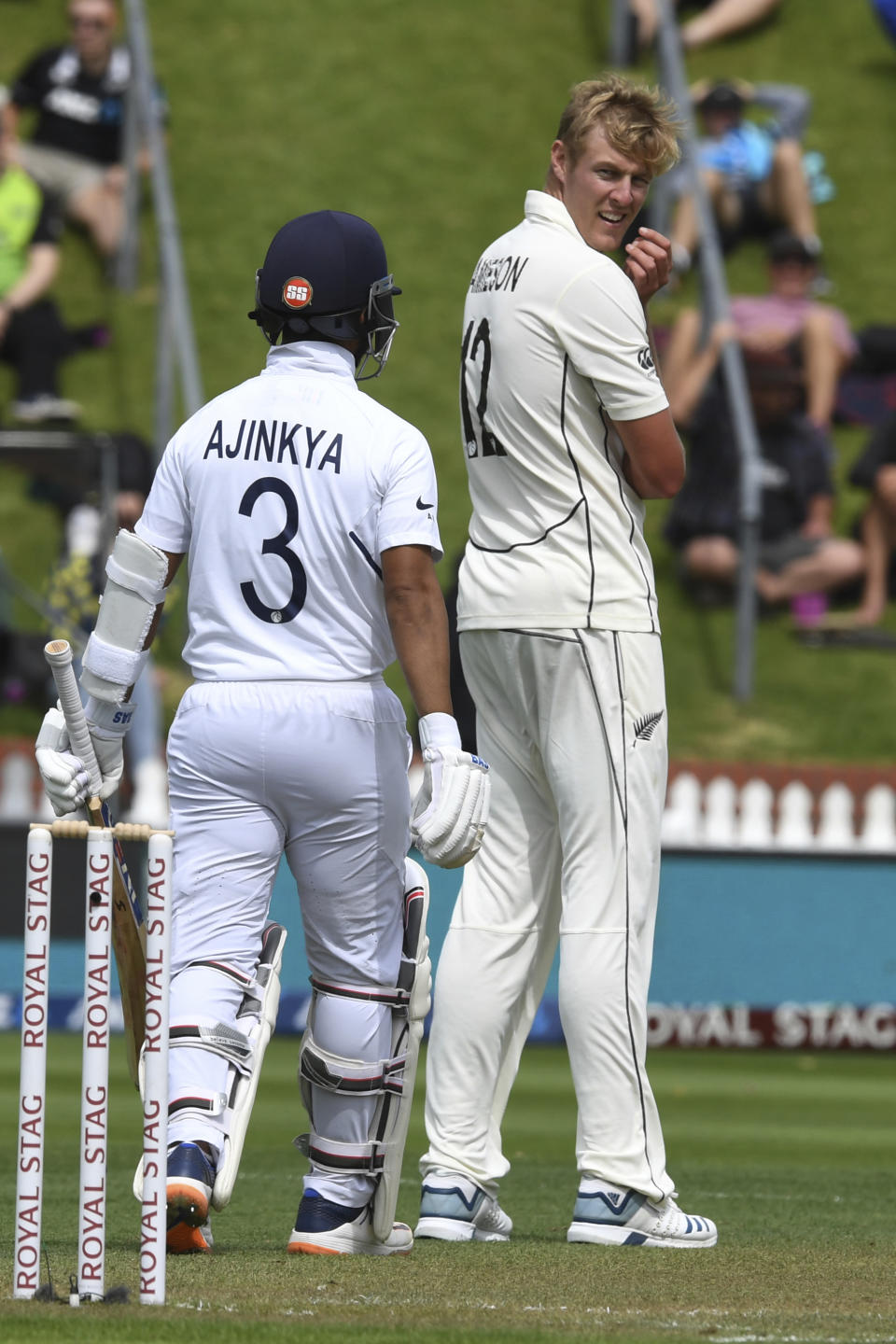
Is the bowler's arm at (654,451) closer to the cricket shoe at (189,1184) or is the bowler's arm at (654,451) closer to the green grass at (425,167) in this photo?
the cricket shoe at (189,1184)

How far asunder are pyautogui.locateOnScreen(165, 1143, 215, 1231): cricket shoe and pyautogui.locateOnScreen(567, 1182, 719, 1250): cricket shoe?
97cm

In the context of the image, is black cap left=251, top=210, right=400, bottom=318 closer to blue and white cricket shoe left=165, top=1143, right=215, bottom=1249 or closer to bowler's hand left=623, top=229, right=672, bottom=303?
bowler's hand left=623, top=229, right=672, bottom=303

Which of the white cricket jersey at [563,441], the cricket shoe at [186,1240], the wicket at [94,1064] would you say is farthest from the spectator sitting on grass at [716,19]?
the wicket at [94,1064]

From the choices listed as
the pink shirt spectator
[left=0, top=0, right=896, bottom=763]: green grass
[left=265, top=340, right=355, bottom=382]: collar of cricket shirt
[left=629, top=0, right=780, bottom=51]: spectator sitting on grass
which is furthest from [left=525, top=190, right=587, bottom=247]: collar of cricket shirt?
[left=629, top=0, right=780, bottom=51]: spectator sitting on grass

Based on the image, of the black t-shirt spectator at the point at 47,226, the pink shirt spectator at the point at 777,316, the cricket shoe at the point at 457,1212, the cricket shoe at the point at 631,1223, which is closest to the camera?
the cricket shoe at the point at 631,1223

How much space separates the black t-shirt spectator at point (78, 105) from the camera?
714 inches

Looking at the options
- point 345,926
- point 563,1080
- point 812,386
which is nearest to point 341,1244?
point 345,926

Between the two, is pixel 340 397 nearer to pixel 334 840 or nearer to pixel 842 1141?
pixel 334 840

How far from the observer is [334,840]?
524 centimetres

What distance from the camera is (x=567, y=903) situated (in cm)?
577

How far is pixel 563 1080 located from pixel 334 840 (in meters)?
5.76

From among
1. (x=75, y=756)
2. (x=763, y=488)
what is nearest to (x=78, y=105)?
(x=763, y=488)

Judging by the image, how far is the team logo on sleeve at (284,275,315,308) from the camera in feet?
17.7

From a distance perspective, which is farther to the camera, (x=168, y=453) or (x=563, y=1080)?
(x=563, y=1080)
